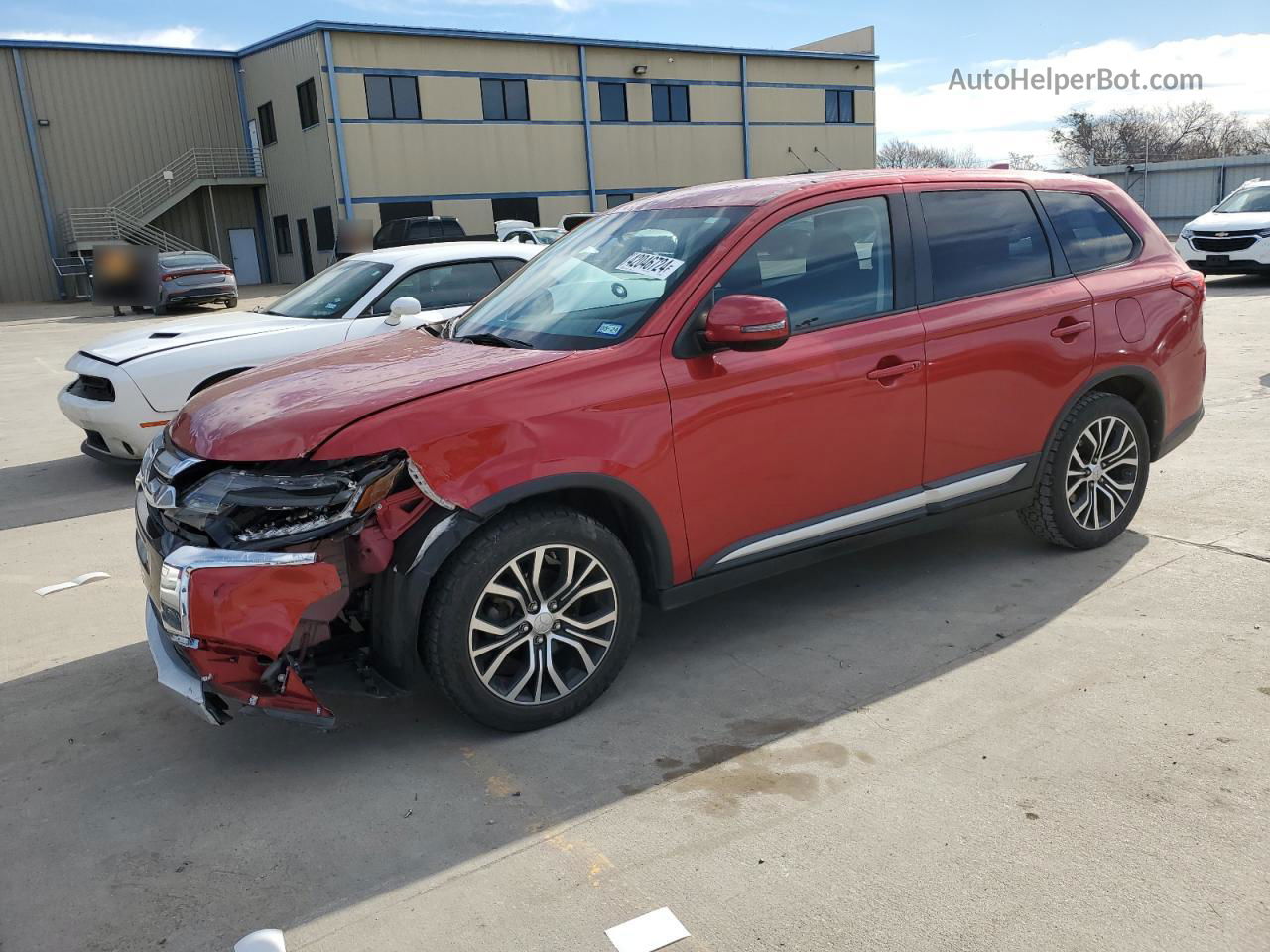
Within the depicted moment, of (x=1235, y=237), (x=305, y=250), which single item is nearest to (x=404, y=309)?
(x=1235, y=237)

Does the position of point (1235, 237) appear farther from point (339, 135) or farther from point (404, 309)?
point (339, 135)

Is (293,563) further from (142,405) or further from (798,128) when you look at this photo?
(798,128)

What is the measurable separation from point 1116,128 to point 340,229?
180 ft

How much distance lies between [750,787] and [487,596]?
103 cm

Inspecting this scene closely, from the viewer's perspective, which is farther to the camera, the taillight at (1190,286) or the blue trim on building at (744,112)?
the blue trim on building at (744,112)

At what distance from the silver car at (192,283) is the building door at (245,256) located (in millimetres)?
12788

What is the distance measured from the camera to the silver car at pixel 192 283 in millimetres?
22844

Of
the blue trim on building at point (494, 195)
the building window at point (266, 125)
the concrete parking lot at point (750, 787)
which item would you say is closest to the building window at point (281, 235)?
the building window at point (266, 125)

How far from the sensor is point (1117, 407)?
4855mm

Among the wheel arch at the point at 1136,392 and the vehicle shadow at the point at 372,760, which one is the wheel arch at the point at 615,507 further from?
the wheel arch at the point at 1136,392

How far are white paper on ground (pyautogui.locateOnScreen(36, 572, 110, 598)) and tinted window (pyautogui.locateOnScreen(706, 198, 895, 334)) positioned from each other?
3691mm

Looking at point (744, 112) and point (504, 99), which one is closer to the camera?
point (504, 99)

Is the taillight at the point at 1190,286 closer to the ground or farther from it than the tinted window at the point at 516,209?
closer to the ground

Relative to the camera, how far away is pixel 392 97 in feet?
102
